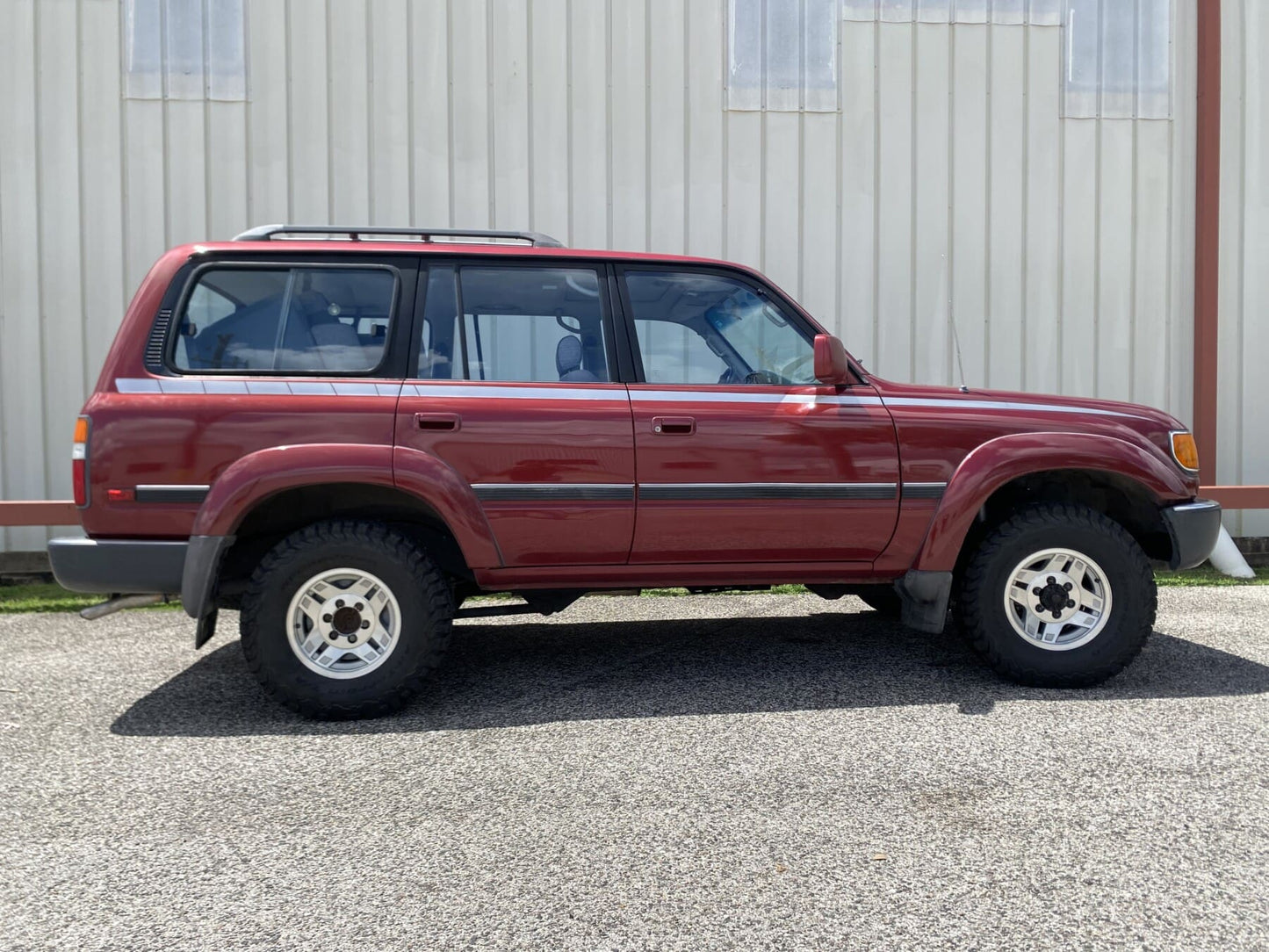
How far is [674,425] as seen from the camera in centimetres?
390

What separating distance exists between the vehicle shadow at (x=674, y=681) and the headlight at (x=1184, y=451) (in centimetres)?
90

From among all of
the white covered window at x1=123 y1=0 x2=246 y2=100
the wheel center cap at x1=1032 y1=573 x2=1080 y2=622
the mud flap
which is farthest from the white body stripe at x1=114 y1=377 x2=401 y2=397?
the white covered window at x1=123 y1=0 x2=246 y2=100

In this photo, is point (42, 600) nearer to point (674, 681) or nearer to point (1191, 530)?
point (674, 681)

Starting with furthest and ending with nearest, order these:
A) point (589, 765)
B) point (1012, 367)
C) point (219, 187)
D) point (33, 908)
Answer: point (1012, 367) < point (219, 187) < point (589, 765) < point (33, 908)

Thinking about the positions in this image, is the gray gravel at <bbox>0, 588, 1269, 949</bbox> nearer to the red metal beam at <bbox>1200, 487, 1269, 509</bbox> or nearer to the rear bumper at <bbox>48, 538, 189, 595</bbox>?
the rear bumper at <bbox>48, 538, 189, 595</bbox>

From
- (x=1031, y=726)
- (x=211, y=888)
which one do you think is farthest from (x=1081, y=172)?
(x=211, y=888)

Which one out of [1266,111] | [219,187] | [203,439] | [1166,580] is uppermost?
[1266,111]

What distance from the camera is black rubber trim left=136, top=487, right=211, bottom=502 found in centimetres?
360

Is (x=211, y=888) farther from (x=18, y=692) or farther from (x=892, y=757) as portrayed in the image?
(x=18, y=692)

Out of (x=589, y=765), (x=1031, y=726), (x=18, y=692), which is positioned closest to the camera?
(x=589, y=765)

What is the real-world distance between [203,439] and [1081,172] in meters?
6.03

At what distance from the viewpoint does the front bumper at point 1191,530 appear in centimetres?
410

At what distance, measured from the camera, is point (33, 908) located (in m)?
2.26

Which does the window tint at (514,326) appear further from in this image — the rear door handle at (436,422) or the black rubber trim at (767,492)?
the black rubber trim at (767,492)
